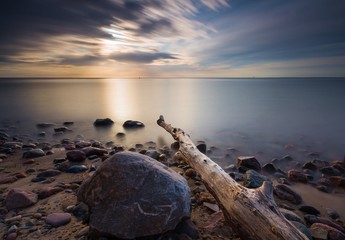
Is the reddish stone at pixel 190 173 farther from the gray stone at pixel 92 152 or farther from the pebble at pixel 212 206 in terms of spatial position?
the gray stone at pixel 92 152

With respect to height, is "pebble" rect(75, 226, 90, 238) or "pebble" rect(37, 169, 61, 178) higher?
"pebble" rect(75, 226, 90, 238)

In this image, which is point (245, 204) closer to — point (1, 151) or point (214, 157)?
point (214, 157)

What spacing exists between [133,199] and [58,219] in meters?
1.19

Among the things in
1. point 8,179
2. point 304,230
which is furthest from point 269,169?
point 8,179

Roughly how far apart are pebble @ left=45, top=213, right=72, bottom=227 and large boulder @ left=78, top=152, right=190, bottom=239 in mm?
303

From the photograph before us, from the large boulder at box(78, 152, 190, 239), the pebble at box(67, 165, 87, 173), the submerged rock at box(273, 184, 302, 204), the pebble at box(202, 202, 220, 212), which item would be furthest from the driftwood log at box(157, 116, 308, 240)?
the pebble at box(67, 165, 87, 173)

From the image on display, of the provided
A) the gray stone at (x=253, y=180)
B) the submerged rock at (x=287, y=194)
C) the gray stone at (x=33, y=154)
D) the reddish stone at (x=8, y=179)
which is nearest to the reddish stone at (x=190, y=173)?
the gray stone at (x=253, y=180)

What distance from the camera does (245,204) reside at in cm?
270

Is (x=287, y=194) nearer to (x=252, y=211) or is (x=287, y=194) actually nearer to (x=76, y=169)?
(x=252, y=211)

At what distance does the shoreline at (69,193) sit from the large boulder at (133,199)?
415 mm

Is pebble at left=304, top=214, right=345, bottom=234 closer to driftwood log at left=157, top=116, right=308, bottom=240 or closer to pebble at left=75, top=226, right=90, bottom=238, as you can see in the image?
driftwood log at left=157, top=116, right=308, bottom=240

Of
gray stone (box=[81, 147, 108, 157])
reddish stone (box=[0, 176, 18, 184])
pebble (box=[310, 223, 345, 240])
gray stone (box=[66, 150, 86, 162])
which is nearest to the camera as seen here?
pebble (box=[310, 223, 345, 240])

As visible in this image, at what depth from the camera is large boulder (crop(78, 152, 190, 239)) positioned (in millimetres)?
2543

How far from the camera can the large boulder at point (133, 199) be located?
254 cm
